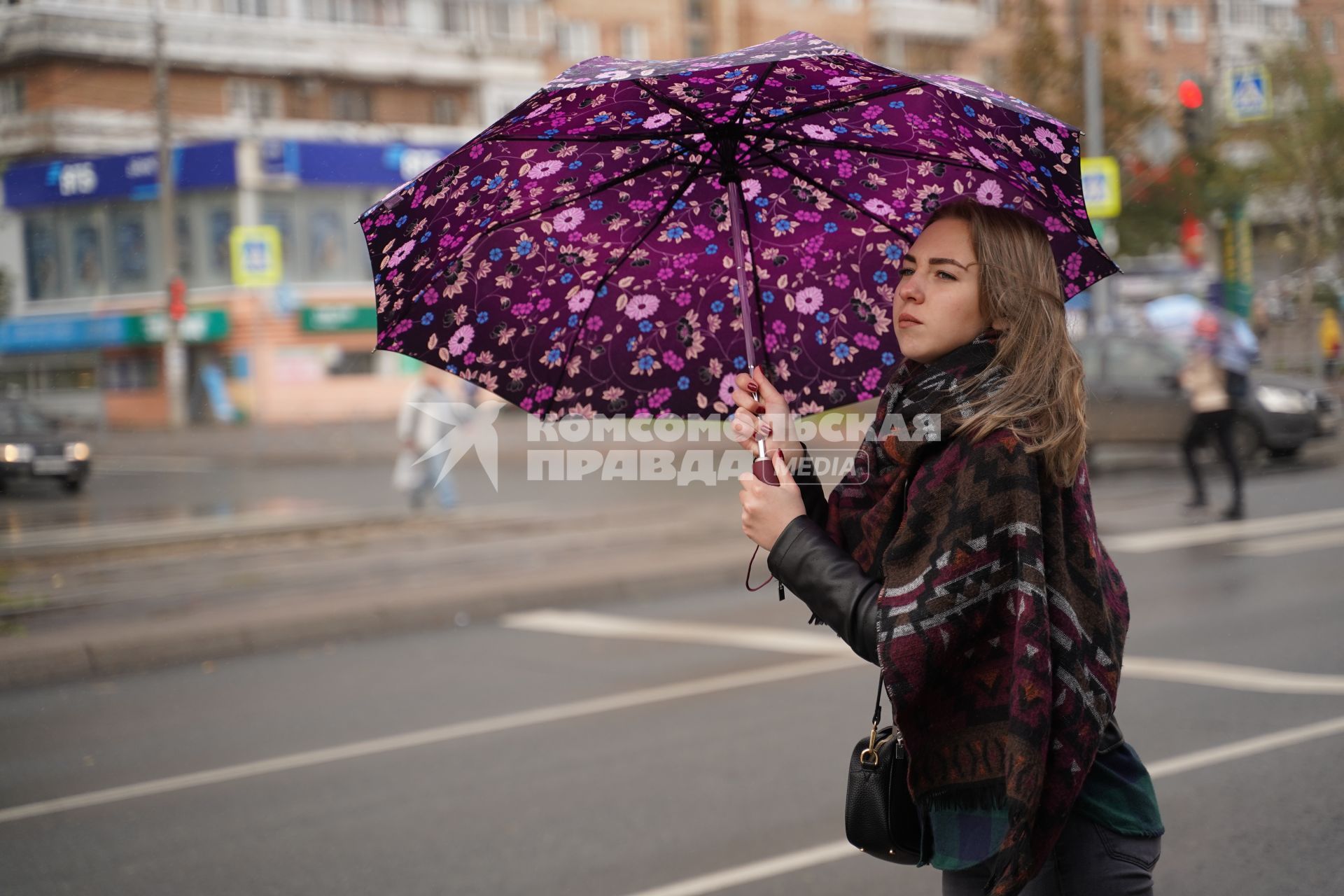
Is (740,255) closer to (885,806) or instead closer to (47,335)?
(885,806)

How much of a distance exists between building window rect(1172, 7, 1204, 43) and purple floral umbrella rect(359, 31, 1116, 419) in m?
25.5

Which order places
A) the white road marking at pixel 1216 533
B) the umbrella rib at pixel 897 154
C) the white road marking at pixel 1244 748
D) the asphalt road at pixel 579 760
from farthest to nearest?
the white road marking at pixel 1216 533, the white road marking at pixel 1244 748, the asphalt road at pixel 579 760, the umbrella rib at pixel 897 154

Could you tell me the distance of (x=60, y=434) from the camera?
1869 centimetres

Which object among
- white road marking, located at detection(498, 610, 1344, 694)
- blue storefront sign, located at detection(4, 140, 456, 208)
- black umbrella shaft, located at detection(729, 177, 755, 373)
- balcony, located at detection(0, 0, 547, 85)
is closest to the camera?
black umbrella shaft, located at detection(729, 177, 755, 373)

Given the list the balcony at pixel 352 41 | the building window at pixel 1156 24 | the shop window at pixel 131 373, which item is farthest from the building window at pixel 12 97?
the building window at pixel 1156 24

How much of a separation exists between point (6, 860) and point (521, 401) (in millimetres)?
3372

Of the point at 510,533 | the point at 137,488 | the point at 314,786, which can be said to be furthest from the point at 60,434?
the point at 314,786

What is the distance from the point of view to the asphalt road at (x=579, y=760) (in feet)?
15.5

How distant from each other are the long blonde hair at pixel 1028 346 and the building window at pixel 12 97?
50.3 ft

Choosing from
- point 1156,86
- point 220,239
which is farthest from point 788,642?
point 220,239

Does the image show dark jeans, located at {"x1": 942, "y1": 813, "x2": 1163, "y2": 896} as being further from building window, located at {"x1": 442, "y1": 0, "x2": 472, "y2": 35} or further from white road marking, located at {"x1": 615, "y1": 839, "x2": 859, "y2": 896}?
building window, located at {"x1": 442, "y1": 0, "x2": 472, "y2": 35}

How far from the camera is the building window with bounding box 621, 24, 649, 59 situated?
5022 centimetres

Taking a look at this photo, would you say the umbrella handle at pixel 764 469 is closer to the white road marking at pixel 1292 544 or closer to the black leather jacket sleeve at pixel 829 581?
the black leather jacket sleeve at pixel 829 581

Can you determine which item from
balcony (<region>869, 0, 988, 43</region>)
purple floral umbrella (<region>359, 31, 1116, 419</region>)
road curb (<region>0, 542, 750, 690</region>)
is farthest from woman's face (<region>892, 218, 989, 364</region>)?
balcony (<region>869, 0, 988, 43</region>)
